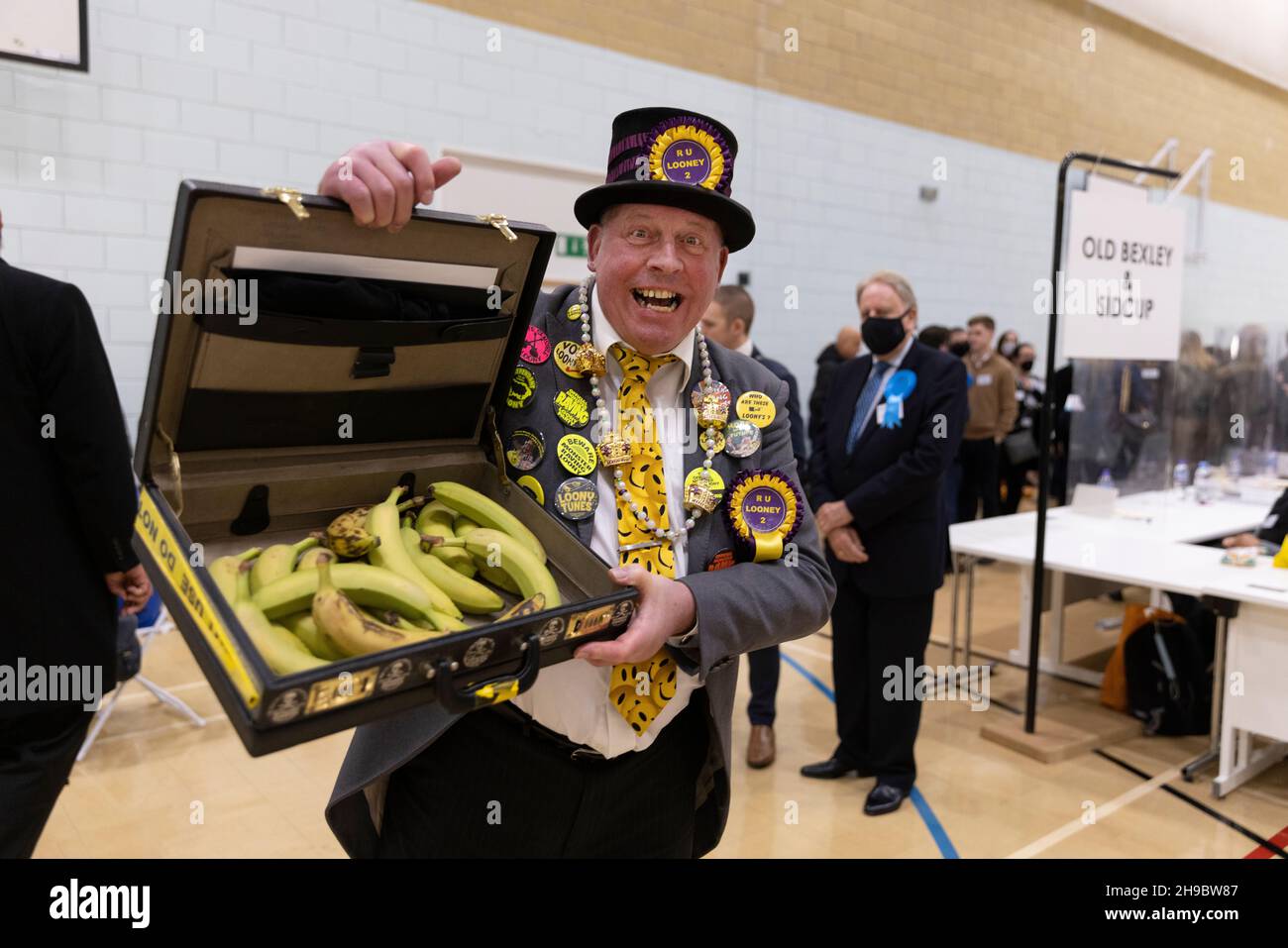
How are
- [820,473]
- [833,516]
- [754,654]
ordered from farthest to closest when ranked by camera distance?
[754,654]
[820,473]
[833,516]

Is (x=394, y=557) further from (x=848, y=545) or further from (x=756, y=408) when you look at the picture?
(x=848, y=545)

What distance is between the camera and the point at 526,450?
1491 mm

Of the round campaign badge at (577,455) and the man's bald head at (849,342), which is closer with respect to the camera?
the round campaign badge at (577,455)

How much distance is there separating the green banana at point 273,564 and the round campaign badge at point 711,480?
0.57m

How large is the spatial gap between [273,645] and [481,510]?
0.42 m

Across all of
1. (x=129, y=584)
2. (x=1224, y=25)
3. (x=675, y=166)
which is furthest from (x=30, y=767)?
(x=1224, y=25)

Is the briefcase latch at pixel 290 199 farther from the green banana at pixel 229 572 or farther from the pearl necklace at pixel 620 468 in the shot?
the pearl necklace at pixel 620 468

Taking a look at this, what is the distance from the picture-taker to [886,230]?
8883mm

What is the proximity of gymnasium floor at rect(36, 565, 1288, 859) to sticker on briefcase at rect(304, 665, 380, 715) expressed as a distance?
96.2 inches

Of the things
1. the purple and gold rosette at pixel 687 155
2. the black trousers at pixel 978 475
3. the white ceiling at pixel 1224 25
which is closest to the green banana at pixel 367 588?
the purple and gold rosette at pixel 687 155

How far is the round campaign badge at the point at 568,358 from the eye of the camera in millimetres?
1530

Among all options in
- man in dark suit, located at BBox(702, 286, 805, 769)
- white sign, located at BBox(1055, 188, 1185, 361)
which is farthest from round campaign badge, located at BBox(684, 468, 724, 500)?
white sign, located at BBox(1055, 188, 1185, 361)

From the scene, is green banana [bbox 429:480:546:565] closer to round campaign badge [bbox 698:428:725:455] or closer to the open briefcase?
the open briefcase

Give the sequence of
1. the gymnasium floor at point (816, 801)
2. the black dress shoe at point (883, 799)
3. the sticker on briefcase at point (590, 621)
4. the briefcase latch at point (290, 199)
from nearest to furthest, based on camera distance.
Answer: the briefcase latch at point (290, 199), the sticker on briefcase at point (590, 621), the gymnasium floor at point (816, 801), the black dress shoe at point (883, 799)
